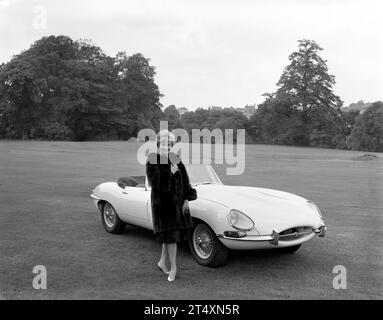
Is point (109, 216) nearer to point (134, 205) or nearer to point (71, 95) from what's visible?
point (134, 205)

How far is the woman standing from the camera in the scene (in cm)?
564

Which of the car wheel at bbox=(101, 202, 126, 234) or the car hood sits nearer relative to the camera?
the car hood

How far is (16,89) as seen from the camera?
6150 cm

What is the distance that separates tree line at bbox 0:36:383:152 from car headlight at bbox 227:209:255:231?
5516cm

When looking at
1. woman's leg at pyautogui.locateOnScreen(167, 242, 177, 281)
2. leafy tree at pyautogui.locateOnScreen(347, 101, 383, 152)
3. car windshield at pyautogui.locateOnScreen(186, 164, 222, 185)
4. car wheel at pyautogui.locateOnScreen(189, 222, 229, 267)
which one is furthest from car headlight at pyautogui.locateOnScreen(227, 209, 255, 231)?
leafy tree at pyautogui.locateOnScreen(347, 101, 383, 152)

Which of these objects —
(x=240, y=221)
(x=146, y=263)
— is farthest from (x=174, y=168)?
(x=146, y=263)

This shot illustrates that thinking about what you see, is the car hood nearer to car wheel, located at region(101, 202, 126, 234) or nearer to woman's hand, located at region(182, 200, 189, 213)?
woman's hand, located at region(182, 200, 189, 213)

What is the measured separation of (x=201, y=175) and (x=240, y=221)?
1625 mm

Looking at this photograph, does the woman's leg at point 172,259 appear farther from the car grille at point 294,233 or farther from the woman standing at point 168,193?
the car grille at point 294,233

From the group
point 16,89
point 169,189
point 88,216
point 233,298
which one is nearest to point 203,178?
point 169,189

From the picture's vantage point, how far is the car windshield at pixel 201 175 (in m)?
7.26
